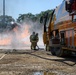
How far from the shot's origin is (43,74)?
32.7ft

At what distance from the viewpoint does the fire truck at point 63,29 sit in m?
13.7

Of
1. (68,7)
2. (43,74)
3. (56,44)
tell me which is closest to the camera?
(43,74)

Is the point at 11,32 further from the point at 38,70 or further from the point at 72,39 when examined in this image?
the point at 38,70

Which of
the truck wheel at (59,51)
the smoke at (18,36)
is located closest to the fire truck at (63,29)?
the truck wheel at (59,51)

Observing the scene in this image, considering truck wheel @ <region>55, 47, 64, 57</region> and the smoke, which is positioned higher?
the smoke

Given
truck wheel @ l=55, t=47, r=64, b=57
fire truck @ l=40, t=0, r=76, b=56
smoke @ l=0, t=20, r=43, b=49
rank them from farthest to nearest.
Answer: smoke @ l=0, t=20, r=43, b=49 < truck wheel @ l=55, t=47, r=64, b=57 < fire truck @ l=40, t=0, r=76, b=56

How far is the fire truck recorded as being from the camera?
13.7 metres

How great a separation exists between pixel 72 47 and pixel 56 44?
320 centimetres

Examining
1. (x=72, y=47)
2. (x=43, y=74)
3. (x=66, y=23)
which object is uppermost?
(x=66, y=23)

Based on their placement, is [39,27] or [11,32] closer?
[11,32]

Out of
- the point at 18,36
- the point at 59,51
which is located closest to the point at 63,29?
the point at 59,51

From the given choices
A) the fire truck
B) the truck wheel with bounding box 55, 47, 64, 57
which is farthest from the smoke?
the truck wheel with bounding box 55, 47, 64, 57

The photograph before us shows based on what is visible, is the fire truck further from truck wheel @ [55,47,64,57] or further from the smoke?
the smoke

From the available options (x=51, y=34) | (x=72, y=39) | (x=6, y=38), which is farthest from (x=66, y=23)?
(x=6, y=38)
